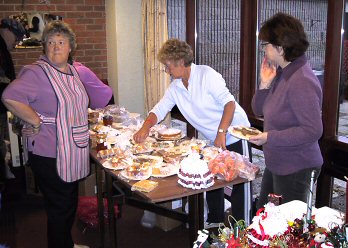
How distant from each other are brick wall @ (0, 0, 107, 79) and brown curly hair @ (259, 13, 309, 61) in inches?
120

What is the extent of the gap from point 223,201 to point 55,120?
1.35m

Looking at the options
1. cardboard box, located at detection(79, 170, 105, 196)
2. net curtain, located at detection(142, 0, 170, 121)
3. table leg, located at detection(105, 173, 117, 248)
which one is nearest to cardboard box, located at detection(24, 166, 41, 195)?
cardboard box, located at detection(79, 170, 105, 196)

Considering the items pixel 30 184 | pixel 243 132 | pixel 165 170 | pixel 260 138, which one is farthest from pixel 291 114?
pixel 30 184

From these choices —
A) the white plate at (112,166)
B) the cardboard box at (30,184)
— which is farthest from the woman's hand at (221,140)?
the cardboard box at (30,184)

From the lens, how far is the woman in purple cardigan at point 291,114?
1.78m

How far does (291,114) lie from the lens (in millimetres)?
1850

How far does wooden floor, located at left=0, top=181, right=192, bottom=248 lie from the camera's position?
2.88 metres

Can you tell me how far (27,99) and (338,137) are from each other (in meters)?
1.96

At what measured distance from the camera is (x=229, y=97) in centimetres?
251

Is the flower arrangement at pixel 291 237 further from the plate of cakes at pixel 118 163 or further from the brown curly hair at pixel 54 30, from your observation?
the brown curly hair at pixel 54 30

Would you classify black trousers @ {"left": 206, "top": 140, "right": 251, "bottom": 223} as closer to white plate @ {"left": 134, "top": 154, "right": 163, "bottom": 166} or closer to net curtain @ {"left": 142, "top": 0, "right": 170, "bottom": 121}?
white plate @ {"left": 134, "top": 154, "right": 163, "bottom": 166}

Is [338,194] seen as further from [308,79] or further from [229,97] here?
[308,79]

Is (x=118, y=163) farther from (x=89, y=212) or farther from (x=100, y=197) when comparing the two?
(x=89, y=212)

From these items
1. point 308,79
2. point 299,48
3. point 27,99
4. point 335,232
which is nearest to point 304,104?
point 308,79
